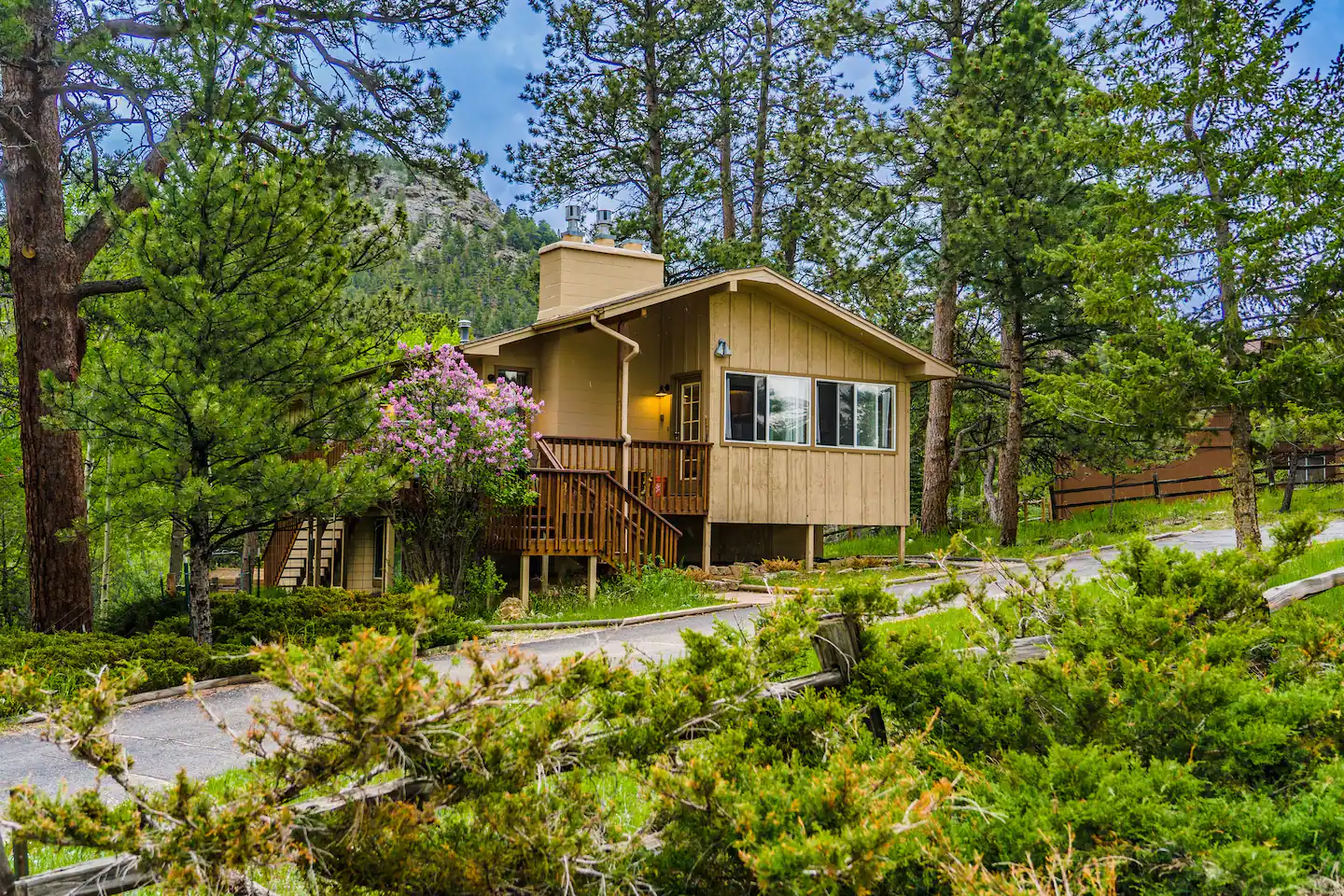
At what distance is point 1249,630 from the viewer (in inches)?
203

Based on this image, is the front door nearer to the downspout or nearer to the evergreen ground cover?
the downspout

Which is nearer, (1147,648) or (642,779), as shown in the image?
(642,779)

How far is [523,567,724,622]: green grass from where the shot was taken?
40.9 feet

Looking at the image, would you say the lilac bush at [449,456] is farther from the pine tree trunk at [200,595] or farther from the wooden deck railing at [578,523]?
the pine tree trunk at [200,595]

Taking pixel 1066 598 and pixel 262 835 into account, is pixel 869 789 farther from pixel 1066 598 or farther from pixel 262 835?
pixel 1066 598

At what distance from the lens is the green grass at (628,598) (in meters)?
12.5

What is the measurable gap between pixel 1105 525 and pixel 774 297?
29.0ft

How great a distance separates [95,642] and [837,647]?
24.3 feet

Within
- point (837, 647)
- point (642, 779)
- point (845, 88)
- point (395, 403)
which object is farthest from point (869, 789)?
point (845, 88)

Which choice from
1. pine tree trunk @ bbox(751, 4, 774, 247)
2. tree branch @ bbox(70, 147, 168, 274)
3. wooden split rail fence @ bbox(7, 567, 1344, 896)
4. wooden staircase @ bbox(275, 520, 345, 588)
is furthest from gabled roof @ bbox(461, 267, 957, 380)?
wooden split rail fence @ bbox(7, 567, 1344, 896)

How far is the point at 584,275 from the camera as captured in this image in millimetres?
17953

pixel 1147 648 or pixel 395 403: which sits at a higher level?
pixel 395 403

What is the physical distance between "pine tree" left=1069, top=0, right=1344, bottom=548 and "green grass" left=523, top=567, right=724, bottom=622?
16.8 feet

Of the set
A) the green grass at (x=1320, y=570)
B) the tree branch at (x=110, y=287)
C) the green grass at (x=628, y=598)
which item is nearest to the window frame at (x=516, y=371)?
the green grass at (x=628, y=598)
